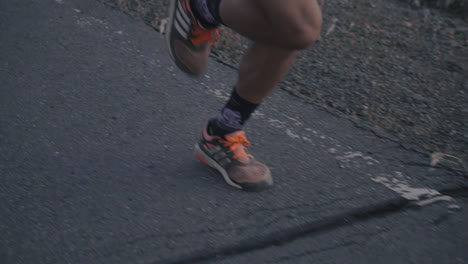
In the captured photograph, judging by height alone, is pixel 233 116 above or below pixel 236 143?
above

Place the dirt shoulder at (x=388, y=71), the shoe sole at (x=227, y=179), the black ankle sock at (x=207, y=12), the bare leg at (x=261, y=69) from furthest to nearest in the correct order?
the dirt shoulder at (x=388, y=71) < the shoe sole at (x=227, y=179) < the black ankle sock at (x=207, y=12) < the bare leg at (x=261, y=69)

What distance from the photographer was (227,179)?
190 cm

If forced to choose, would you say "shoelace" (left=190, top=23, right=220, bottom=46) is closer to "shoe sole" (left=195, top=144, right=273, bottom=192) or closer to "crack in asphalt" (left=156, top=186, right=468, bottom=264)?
"shoe sole" (left=195, top=144, right=273, bottom=192)

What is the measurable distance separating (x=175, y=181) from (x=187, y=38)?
609mm

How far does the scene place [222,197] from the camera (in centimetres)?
180

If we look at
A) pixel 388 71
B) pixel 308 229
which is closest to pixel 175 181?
pixel 308 229

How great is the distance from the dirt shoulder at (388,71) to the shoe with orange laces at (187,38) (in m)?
1.06

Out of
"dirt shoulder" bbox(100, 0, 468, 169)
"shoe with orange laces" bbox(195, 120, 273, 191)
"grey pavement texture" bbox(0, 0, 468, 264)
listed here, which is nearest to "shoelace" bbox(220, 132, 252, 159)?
"shoe with orange laces" bbox(195, 120, 273, 191)

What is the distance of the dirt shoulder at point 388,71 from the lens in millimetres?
2703

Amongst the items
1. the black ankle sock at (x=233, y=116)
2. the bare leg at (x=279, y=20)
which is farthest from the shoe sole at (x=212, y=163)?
the bare leg at (x=279, y=20)

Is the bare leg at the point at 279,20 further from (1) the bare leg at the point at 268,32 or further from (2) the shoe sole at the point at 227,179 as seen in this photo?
(2) the shoe sole at the point at 227,179

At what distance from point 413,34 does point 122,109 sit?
3.18 meters

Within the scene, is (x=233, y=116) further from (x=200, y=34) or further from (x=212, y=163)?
(x=200, y=34)

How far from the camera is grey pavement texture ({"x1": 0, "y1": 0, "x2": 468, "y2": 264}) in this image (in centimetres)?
152
